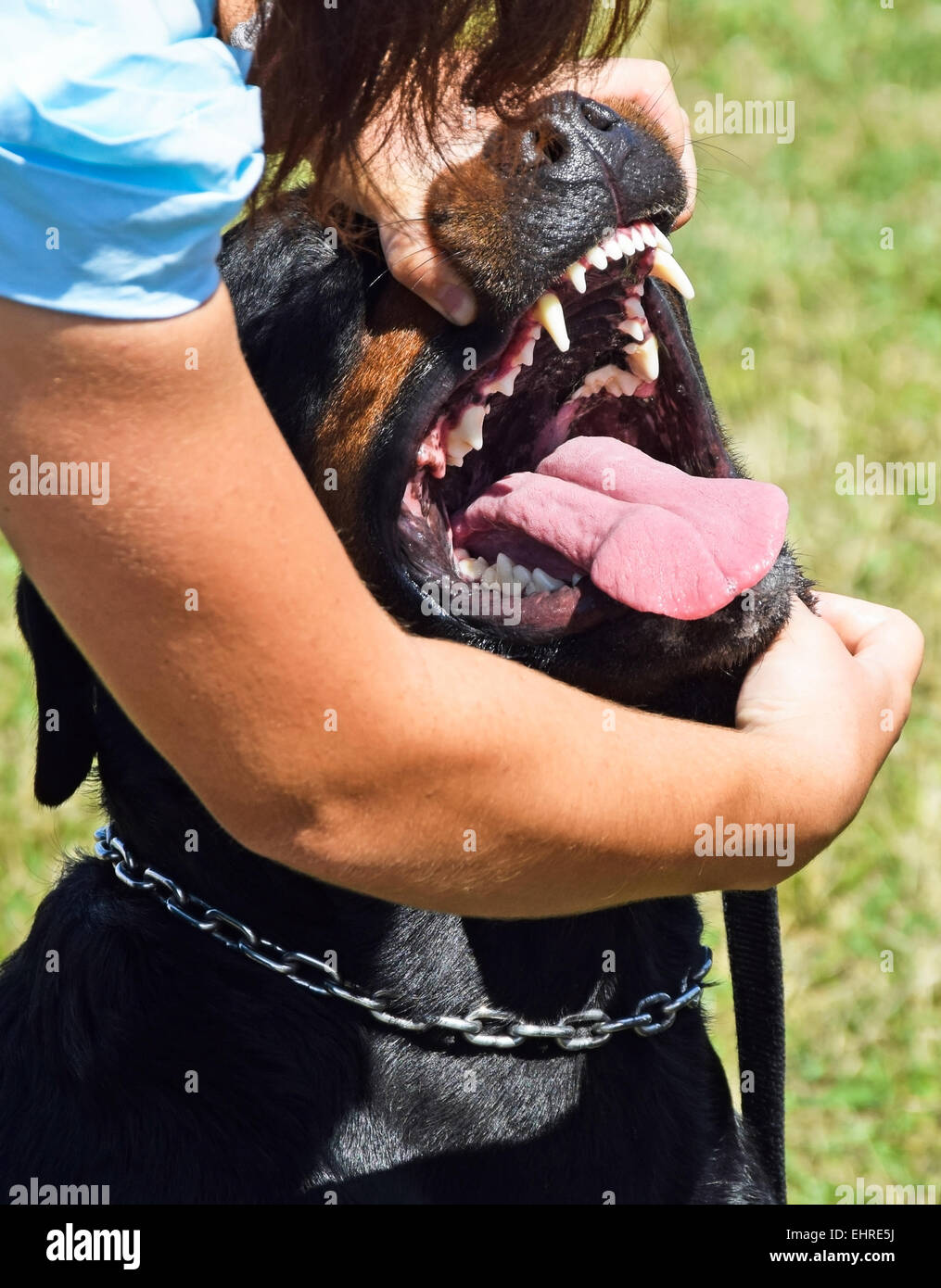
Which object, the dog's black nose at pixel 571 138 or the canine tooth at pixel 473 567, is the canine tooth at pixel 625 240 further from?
the canine tooth at pixel 473 567

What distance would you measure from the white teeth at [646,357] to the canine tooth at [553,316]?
0.20m

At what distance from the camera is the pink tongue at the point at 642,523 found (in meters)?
2.04

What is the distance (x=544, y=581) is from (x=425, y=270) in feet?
1.54

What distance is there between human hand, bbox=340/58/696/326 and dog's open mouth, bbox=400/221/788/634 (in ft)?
0.44

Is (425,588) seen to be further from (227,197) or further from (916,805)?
(916,805)

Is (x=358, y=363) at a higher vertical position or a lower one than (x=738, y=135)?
lower

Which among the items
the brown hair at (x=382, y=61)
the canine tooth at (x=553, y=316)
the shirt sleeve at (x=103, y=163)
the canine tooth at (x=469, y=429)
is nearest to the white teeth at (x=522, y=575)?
the canine tooth at (x=469, y=429)

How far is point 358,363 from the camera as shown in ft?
7.16

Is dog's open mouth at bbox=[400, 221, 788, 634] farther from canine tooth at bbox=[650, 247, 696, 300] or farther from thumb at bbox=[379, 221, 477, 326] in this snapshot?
thumb at bbox=[379, 221, 477, 326]

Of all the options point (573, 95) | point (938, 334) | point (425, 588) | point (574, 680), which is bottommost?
point (574, 680)

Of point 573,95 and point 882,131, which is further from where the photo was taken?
point 882,131

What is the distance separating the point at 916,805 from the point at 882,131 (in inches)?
153
